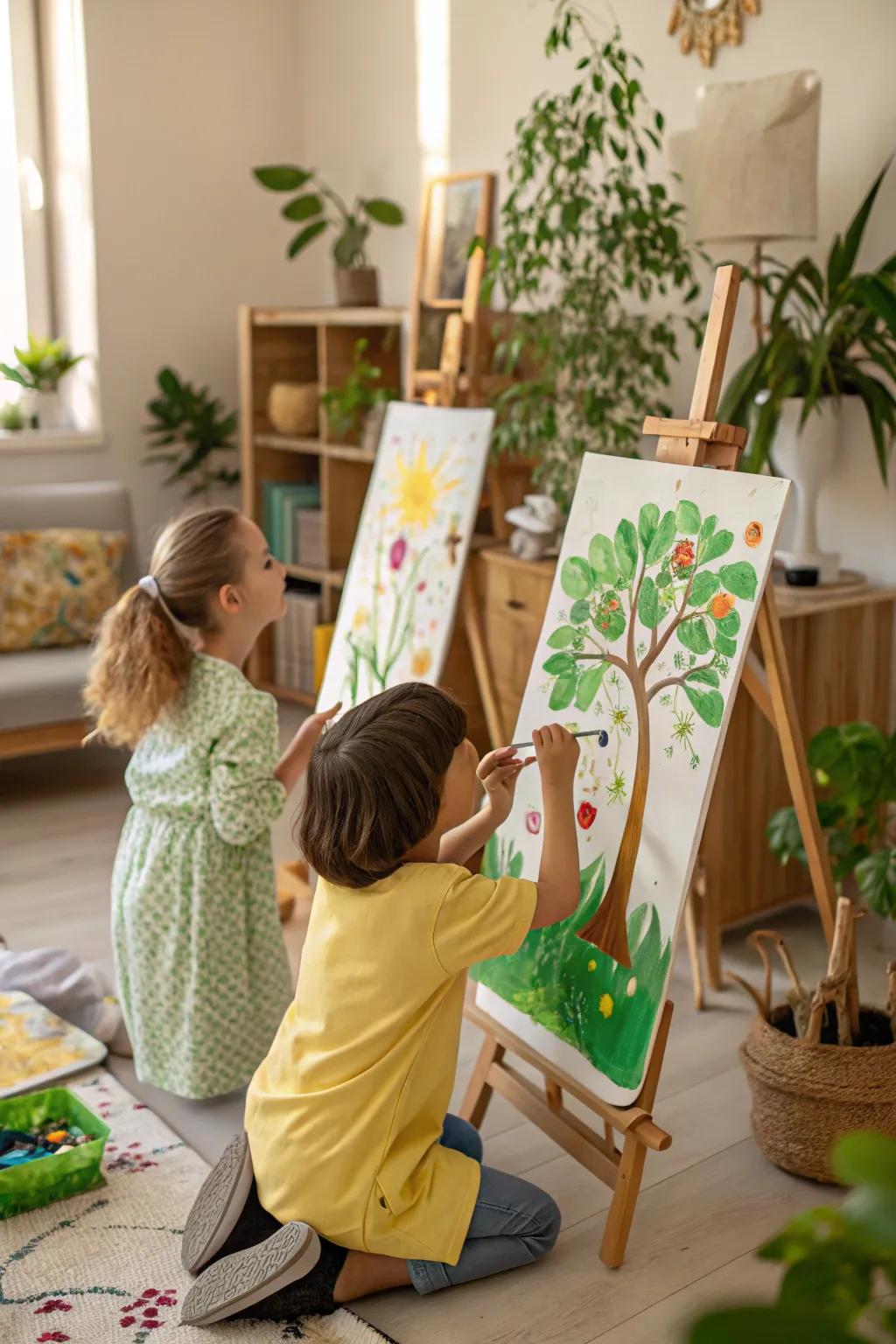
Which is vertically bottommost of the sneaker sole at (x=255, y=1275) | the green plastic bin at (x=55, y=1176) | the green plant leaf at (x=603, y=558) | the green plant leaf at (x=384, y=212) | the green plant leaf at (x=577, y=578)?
the green plastic bin at (x=55, y=1176)

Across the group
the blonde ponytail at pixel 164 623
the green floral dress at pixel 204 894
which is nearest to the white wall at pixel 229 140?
the blonde ponytail at pixel 164 623

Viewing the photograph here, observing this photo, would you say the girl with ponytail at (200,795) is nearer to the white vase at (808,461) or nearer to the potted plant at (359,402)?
the white vase at (808,461)

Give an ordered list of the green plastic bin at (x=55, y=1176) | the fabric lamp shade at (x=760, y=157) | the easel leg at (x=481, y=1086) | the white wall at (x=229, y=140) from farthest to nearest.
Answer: the white wall at (x=229, y=140) < the fabric lamp shade at (x=760, y=157) < the easel leg at (x=481, y=1086) < the green plastic bin at (x=55, y=1176)

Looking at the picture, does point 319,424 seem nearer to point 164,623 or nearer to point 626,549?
point 164,623

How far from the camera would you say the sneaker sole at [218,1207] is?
5.86ft

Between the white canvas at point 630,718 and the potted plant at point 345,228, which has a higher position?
the potted plant at point 345,228

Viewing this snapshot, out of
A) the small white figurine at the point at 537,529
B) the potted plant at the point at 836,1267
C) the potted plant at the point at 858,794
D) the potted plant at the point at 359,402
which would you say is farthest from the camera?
the potted plant at the point at 359,402

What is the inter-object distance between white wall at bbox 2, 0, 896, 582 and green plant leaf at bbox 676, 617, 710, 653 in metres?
2.50

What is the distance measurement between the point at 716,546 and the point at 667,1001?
612mm

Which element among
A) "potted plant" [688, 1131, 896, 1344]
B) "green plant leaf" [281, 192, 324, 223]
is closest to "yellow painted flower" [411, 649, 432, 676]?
"green plant leaf" [281, 192, 324, 223]

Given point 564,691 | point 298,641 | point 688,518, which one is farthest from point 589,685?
point 298,641

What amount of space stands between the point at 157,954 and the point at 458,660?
168cm

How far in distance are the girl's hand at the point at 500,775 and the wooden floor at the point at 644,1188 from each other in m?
0.62

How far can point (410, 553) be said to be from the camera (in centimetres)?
306
